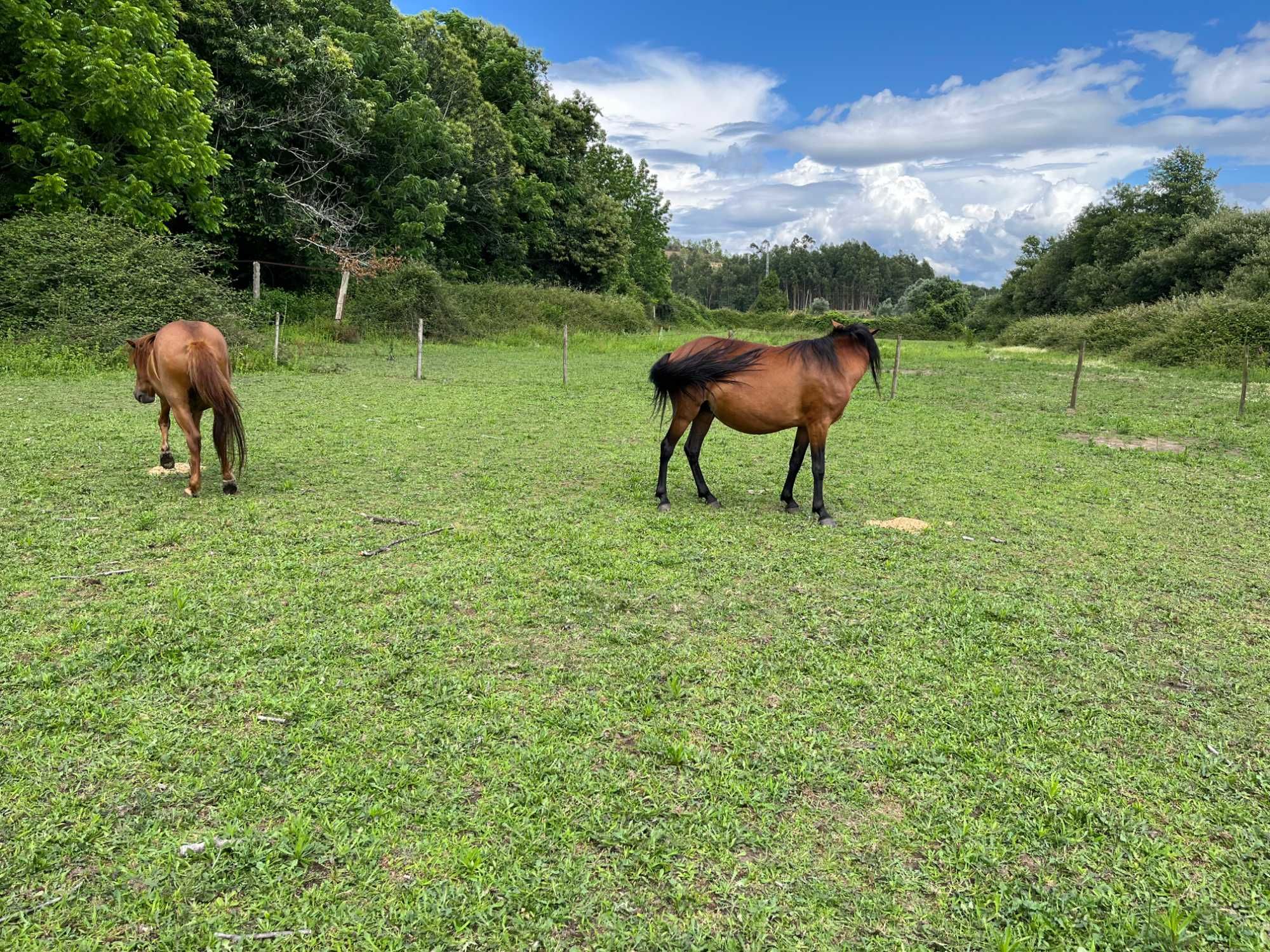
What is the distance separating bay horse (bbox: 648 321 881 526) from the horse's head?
448 centimetres

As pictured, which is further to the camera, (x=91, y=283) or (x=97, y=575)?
(x=91, y=283)

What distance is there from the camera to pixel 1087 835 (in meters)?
2.40

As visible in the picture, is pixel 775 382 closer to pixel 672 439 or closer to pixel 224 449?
pixel 672 439

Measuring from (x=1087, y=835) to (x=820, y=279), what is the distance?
10938 centimetres

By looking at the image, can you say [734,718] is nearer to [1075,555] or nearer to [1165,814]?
[1165,814]

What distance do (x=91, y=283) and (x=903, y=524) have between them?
51.2ft

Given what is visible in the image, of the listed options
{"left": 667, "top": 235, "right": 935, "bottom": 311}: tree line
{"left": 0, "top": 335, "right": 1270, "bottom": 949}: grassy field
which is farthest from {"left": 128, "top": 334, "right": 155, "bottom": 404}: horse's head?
{"left": 667, "top": 235, "right": 935, "bottom": 311}: tree line

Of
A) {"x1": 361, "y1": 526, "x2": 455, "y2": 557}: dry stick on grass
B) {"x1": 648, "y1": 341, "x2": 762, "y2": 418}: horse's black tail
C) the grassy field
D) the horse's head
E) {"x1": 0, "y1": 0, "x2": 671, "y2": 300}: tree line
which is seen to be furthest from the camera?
{"x1": 0, "y1": 0, "x2": 671, "y2": 300}: tree line

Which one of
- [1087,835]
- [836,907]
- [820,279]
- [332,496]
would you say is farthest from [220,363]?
[820,279]

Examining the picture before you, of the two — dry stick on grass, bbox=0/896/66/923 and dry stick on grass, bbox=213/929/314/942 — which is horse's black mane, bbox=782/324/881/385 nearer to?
dry stick on grass, bbox=213/929/314/942

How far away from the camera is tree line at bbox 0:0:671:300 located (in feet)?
49.2

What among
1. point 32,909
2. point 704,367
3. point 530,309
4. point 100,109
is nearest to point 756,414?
point 704,367

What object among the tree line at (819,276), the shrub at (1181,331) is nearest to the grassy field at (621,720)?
the shrub at (1181,331)

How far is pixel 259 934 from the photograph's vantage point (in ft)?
6.38
